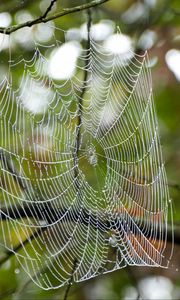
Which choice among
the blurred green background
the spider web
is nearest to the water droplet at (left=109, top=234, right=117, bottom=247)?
the spider web

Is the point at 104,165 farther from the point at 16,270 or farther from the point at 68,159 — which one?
the point at 16,270

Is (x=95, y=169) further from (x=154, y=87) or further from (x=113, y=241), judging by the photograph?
(x=154, y=87)

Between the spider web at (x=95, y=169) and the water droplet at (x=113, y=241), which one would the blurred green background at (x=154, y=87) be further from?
the water droplet at (x=113, y=241)

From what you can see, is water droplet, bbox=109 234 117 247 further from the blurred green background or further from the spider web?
the blurred green background

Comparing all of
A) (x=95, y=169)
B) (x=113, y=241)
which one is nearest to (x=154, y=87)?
(x=95, y=169)

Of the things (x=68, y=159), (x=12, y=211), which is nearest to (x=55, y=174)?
(x=68, y=159)

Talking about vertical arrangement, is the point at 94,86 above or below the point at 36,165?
above

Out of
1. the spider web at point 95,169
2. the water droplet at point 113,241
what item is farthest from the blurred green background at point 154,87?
the water droplet at point 113,241
